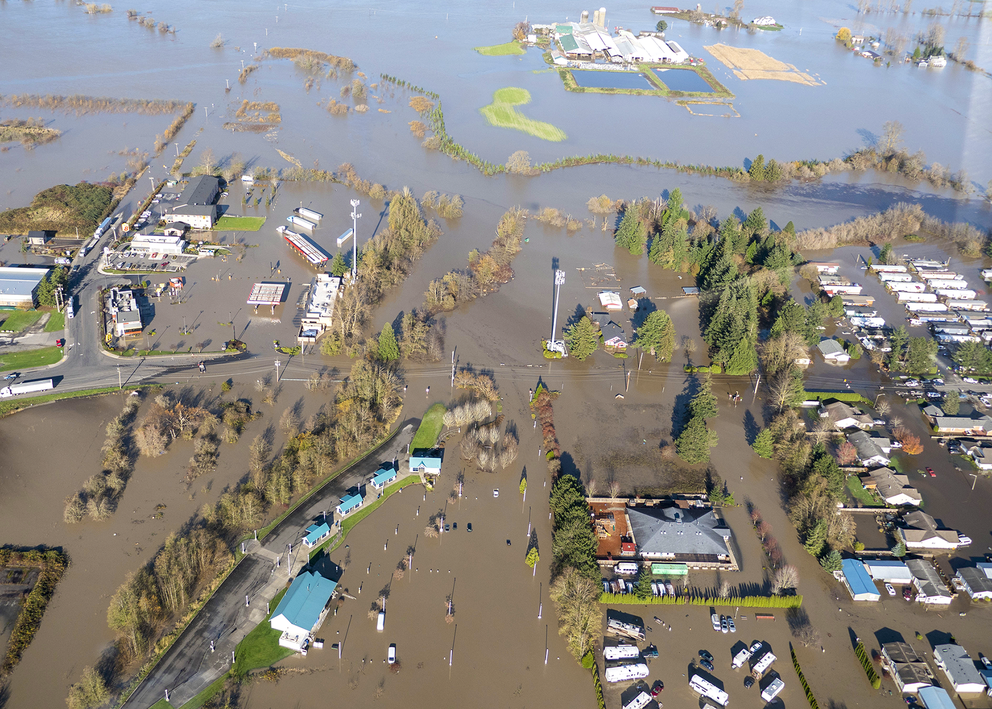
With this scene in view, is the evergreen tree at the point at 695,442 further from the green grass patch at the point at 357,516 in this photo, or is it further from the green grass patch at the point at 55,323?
the green grass patch at the point at 55,323

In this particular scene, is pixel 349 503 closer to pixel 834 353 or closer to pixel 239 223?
Answer: pixel 834 353

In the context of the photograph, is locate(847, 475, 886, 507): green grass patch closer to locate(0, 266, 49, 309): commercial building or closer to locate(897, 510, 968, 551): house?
locate(897, 510, 968, 551): house

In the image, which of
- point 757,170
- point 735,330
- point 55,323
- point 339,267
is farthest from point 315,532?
point 757,170

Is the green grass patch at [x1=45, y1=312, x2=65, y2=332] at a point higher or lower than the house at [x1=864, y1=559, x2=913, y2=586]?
higher

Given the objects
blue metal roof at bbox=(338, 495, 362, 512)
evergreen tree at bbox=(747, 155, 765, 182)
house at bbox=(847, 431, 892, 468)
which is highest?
evergreen tree at bbox=(747, 155, 765, 182)

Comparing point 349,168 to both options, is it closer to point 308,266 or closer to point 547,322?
point 308,266

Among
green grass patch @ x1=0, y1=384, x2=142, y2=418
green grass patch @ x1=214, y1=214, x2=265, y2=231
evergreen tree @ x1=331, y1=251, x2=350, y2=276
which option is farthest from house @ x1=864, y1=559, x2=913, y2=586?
green grass patch @ x1=214, y1=214, x2=265, y2=231

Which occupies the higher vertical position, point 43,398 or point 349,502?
point 43,398

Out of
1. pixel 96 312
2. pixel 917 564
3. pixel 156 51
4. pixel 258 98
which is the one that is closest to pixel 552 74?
pixel 258 98
